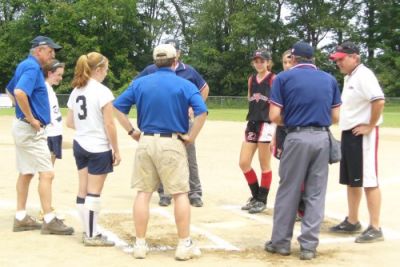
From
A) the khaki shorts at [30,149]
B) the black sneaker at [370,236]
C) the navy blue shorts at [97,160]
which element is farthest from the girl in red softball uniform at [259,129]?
Answer: the khaki shorts at [30,149]

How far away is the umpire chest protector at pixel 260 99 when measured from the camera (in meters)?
7.42

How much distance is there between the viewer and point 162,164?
17.2 ft

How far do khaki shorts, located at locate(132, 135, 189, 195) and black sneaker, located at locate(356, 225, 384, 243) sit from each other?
2.05 metres

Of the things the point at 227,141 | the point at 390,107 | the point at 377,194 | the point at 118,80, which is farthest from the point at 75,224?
the point at 118,80

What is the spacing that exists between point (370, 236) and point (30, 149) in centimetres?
375

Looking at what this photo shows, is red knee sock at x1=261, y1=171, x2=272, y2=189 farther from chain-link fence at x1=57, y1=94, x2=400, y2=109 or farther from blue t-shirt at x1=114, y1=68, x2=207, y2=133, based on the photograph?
chain-link fence at x1=57, y1=94, x2=400, y2=109

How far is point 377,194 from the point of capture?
20.0 ft

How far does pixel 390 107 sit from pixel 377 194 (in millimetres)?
38431

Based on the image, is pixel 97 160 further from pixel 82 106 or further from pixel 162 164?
pixel 162 164

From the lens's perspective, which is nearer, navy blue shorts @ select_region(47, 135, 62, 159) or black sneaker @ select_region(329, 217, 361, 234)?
black sneaker @ select_region(329, 217, 361, 234)

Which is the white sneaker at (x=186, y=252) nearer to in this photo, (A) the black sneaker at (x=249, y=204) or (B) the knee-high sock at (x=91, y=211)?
(B) the knee-high sock at (x=91, y=211)

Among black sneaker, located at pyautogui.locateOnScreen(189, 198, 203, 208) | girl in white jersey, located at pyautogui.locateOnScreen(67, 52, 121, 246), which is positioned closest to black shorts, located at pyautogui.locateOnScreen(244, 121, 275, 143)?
black sneaker, located at pyautogui.locateOnScreen(189, 198, 203, 208)

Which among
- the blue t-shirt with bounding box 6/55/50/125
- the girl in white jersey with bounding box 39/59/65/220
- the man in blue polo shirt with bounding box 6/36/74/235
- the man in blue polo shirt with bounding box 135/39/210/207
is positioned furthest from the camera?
the man in blue polo shirt with bounding box 135/39/210/207

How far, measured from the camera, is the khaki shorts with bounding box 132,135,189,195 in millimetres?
5227
